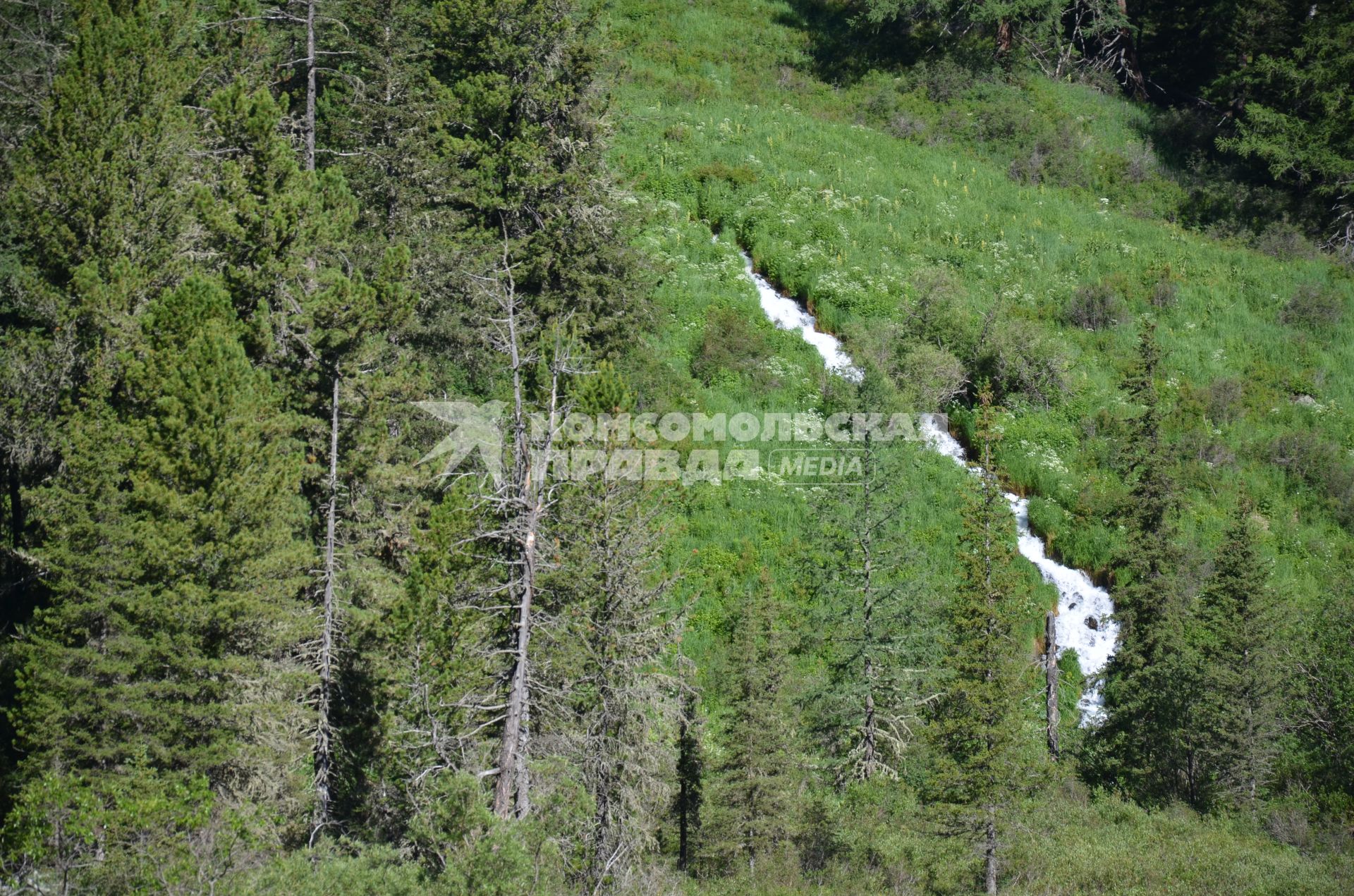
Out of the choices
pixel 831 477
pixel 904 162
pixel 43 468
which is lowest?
pixel 831 477

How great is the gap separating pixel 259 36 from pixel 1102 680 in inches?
939

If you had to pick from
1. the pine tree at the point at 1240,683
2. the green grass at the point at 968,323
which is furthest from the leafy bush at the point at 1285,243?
the pine tree at the point at 1240,683

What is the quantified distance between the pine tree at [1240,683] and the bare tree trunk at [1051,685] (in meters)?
2.93

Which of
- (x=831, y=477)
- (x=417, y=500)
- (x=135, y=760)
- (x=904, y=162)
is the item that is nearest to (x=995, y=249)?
(x=904, y=162)

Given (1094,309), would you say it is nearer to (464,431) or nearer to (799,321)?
(799,321)

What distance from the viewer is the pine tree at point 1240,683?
20.9 m

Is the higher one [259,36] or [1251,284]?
[259,36]

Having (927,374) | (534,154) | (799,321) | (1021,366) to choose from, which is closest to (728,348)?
(799,321)

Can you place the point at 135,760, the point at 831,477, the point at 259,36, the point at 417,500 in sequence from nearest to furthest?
A: 1. the point at 135,760
2. the point at 417,500
3. the point at 259,36
4. the point at 831,477

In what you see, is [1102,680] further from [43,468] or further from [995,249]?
[43,468]

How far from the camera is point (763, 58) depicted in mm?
49344

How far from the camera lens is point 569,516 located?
51.9ft

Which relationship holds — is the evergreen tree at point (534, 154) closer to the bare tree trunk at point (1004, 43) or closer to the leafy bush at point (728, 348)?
the leafy bush at point (728, 348)

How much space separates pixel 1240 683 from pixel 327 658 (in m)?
17.2
